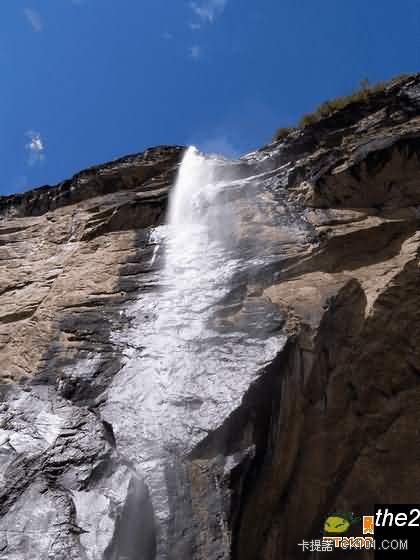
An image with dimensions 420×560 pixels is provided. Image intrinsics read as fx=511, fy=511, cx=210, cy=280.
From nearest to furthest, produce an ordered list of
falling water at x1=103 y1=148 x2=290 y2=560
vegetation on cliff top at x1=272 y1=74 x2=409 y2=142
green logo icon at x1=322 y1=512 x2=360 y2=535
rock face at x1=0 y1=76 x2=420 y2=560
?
rock face at x1=0 y1=76 x2=420 y2=560 < falling water at x1=103 y1=148 x2=290 y2=560 < green logo icon at x1=322 y1=512 x2=360 y2=535 < vegetation on cliff top at x1=272 y1=74 x2=409 y2=142

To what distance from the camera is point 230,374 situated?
5879 mm

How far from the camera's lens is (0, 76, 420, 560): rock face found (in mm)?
4766

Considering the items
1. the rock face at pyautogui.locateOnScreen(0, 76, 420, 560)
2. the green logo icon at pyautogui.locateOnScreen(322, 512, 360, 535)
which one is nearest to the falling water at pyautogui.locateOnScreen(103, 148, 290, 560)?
the rock face at pyautogui.locateOnScreen(0, 76, 420, 560)

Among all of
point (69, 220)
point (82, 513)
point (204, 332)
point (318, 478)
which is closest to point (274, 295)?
point (204, 332)

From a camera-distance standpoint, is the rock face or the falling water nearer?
the rock face

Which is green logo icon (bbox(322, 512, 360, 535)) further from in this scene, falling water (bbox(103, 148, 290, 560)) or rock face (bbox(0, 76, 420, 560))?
falling water (bbox(103, 148, 290, 560))

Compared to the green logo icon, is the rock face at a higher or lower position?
higher

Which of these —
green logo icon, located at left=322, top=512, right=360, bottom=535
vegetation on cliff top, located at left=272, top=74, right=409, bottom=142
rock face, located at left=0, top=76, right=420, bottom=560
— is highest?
vegetation on cliff top, located at left=272, top=74, right=409, bottom=142

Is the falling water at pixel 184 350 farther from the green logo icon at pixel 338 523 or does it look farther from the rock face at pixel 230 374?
the green logo icon at pixel 338 523

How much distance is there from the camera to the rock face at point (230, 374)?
477 cm

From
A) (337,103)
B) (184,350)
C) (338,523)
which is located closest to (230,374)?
(184,350)

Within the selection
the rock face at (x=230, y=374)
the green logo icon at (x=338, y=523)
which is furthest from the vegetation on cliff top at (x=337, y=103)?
the green logo icon at (x=338, y=523)

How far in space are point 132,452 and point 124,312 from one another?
270cm

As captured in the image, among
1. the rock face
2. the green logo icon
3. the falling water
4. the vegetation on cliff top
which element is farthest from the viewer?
the vegetation on cliff top
